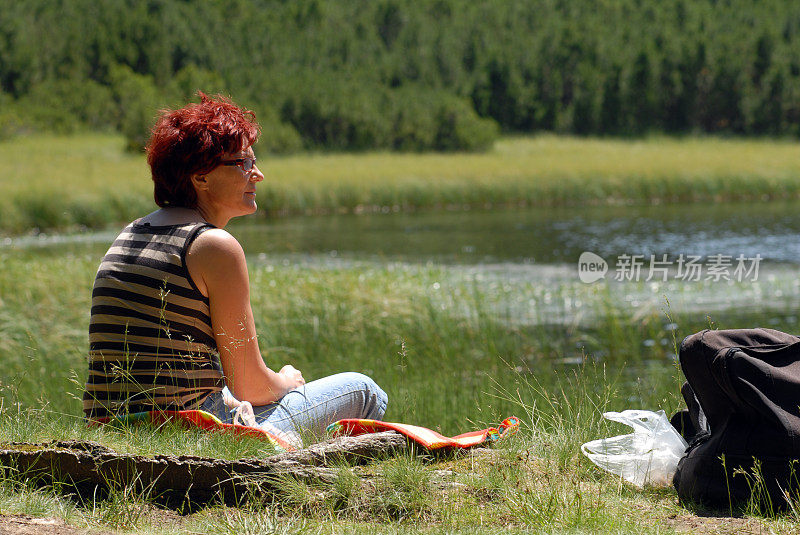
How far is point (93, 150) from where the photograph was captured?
49625 mm

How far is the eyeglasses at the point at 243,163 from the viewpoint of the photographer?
3.03 m

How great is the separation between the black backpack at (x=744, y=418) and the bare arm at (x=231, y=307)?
1313 mm

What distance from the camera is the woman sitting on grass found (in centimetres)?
287

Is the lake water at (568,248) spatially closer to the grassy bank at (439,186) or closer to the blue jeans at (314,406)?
the grassy bank at (439,186)

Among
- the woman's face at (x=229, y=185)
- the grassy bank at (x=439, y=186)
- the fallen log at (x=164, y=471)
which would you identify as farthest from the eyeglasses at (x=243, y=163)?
the grassy bank at (x=439, y=186)

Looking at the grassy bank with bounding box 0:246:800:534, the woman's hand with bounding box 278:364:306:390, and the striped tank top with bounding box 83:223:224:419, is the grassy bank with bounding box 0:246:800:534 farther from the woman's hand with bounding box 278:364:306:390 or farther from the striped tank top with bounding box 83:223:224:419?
the woman's hand with bounding box 278:364:306:390

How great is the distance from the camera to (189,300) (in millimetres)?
2891

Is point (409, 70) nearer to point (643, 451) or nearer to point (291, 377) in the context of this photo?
point (291, 377)

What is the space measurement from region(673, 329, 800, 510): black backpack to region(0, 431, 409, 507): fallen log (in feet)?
3.51

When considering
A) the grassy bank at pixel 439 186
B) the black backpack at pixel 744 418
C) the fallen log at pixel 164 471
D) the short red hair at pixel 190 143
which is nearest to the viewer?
the black backpack at pixel 744 418

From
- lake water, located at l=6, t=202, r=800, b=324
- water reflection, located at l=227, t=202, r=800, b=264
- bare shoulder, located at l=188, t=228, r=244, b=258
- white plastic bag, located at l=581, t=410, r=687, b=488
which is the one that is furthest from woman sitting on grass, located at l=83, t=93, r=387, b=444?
water reflection, located at l=227, t=202, r=800, b=264

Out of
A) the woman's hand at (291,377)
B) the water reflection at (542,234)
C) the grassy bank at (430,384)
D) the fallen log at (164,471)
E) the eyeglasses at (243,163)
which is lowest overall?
the water reflection at (542,234)

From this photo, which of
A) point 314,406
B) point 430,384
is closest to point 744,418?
point 314,406

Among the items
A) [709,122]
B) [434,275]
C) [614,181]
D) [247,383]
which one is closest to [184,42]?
[709,122]
